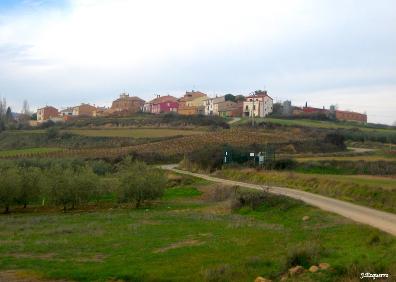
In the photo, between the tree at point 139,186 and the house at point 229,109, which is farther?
the house at point 229,109

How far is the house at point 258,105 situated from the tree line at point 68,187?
324 ft

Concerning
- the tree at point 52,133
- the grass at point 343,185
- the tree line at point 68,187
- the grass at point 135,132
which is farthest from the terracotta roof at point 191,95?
the tree line at point 68,187

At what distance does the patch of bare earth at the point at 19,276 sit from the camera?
18.1 meters

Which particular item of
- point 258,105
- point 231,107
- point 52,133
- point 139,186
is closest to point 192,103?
point 231,107

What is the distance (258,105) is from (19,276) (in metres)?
132

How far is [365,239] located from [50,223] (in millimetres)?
20726

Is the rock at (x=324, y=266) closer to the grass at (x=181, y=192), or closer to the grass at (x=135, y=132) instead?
the grass at (x=181, y=192)

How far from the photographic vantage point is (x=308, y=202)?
33812 millimetres

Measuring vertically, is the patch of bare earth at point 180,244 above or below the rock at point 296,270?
below

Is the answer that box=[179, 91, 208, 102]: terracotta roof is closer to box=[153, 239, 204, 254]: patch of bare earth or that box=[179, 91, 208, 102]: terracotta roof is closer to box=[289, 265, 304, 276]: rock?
box=[153, 239, 204, 254]: patch of bare earth

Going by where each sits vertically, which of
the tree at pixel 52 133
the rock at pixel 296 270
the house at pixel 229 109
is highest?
the house at pixel 229 109

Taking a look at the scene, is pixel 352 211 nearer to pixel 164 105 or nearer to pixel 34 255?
pixel 34 255

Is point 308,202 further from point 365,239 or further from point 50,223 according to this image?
point 50,223

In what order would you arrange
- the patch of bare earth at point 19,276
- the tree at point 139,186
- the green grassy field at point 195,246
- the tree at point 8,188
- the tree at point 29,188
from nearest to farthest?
the green grassy field at point 195,246, the patch of bare earth at point 19,276, the tree at point 8,188, the tree at point 29,188, the tree at point 139,186
